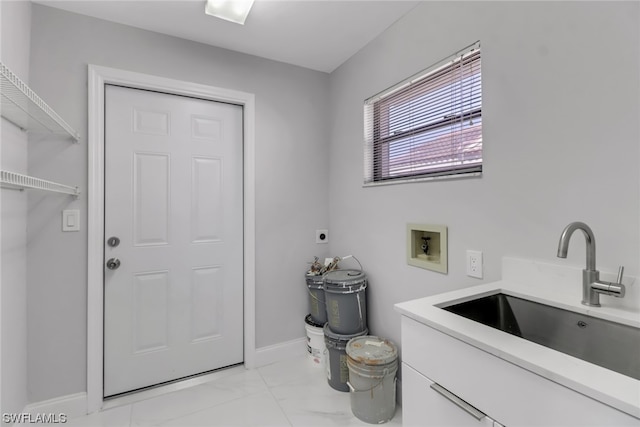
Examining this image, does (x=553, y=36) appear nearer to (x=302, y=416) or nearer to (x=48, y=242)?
(x=302, y=416)

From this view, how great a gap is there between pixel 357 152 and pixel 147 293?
183 cm

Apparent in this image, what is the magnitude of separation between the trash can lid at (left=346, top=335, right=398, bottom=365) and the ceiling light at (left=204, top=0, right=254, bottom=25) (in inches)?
83.0

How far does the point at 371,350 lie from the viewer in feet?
5.81

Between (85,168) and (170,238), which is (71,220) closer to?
(85,168)

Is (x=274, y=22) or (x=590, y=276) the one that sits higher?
(x=274, y=22)

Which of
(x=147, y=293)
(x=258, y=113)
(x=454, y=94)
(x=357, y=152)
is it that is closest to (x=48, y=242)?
(x=147, y=293)

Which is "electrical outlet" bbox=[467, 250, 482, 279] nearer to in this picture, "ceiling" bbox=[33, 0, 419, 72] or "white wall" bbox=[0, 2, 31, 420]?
"ceiling" bbox=[33, 0, 419, 72]

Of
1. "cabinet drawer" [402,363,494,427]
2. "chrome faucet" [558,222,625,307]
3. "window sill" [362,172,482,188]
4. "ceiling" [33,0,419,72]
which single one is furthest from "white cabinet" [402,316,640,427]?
"ceiling" [33,0,419,72]

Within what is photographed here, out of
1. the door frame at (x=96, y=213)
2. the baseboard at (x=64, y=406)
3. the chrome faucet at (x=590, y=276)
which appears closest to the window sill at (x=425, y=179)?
the chrome faucet at (x=590, y=276)

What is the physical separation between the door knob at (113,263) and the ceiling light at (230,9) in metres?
1.66

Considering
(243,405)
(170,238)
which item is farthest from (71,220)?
(243,405)

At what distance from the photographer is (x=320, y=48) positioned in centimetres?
222

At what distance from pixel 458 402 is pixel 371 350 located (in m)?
0.94

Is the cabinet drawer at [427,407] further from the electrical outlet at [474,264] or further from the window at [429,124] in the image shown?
the window at [429,124]
